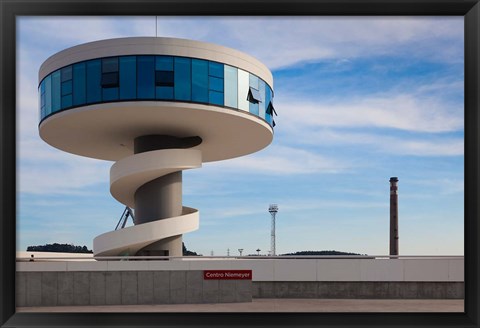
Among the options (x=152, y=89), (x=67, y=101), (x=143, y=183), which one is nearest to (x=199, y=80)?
(x=152, y=89)

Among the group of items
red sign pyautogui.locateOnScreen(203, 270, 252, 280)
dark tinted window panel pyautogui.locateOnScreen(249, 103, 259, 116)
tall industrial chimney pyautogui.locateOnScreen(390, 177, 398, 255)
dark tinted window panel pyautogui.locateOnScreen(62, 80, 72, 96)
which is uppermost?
dark tinted window panel pyautogui.locateOnScreen(62, 80, 72, 96)

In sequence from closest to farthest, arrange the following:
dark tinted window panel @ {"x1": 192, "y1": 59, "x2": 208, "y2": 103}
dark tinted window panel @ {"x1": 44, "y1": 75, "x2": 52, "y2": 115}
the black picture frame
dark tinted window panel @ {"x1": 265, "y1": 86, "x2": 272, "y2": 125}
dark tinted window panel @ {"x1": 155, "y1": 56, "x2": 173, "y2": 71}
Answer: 1. the black picture frame
2. dark tinted window panel @ {"x1": 155, "y1": 56, "x2": 173, "y2": 71}
3. dark tinted window panel @ {"x1": 192, "y1": 59, "x2": 208, "y2": 103}
4. dark tinted window panel @ {"x1": 44, "y1": 75, "x2": 52, "y2": 115}
5. dark tinted window panel @ {"x1": 265, "y1": 86, "x2": 272, "y2": 125}

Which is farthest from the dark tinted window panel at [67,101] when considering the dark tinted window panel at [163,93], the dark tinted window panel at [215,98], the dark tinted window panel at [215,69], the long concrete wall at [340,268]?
the long concrete wall at [340,268]

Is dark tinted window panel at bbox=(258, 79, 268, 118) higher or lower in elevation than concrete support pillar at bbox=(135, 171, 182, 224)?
higher

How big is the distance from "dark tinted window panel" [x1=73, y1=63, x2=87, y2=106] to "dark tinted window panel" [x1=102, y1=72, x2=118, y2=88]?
96 centimetres

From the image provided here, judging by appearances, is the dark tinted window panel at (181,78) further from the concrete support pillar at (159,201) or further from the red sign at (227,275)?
the red sign at (227,275)

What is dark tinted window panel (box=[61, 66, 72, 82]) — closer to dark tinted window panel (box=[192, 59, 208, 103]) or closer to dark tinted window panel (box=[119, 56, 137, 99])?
dark tinted window panel (box=[119, 56, 137, 99])

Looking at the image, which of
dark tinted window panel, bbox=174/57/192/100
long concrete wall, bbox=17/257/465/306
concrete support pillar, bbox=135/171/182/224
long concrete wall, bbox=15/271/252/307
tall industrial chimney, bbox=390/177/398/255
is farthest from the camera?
tall industrial chimney, bbox=390/177/398/255

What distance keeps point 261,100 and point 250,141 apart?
12.3 ft

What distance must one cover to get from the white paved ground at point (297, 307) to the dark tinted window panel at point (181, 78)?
9051 millimetres

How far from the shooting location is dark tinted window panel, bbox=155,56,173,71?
24894 millimetres

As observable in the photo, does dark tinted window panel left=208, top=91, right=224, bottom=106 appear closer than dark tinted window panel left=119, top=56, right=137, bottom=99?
No

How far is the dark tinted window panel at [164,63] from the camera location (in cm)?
2489

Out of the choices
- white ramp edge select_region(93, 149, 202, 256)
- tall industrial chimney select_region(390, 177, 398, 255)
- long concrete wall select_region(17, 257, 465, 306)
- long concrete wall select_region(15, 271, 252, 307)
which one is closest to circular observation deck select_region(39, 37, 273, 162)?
white ramp edge select_region(93, 149, 202, 256)
